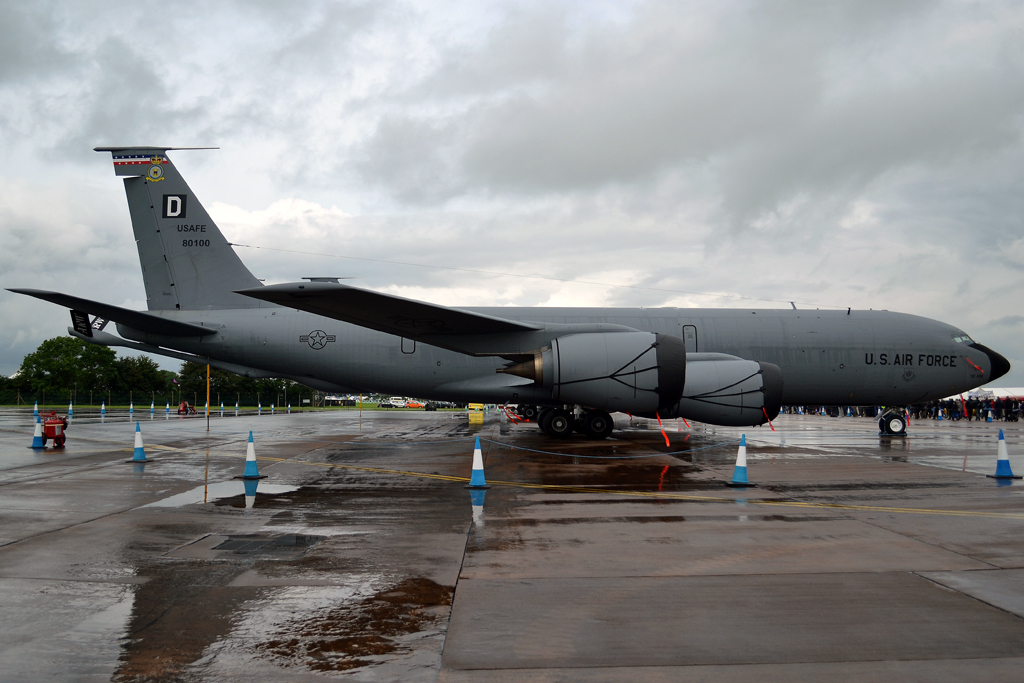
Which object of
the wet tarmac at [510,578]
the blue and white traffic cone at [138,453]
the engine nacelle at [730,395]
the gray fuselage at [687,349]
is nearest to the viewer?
the wet tarmac at [510,578]

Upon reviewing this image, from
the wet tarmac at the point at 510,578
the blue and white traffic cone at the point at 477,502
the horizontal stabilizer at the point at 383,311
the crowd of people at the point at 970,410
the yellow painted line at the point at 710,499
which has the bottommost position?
the crowd of people at the point at 970,410

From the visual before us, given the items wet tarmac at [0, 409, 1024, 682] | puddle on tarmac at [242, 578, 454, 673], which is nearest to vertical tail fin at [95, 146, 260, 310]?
wet tarmac at [0, 409, 1024, 682]

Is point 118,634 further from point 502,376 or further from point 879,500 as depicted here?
point 502,376

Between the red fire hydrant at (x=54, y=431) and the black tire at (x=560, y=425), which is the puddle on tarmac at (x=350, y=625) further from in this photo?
the red fire hydrant at (x=54, y=431)

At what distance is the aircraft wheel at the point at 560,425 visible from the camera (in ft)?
60.0

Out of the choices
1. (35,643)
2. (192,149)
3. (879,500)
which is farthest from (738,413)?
(192,149)

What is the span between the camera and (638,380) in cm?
1368

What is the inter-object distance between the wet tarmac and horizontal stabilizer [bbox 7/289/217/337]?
433 centimetres

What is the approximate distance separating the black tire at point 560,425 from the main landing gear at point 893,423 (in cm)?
1057

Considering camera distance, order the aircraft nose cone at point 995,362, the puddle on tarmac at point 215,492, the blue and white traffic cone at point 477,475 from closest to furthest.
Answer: the puddle on tarmac at point 215,492
the blue and white traffic cone at point 477,475
the aircraft nose cone at point 995,362

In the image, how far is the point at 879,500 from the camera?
8.92 meters

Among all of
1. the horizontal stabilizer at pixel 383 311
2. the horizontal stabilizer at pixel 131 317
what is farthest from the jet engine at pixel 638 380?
the horizontal stabilizer at pixel 131 317

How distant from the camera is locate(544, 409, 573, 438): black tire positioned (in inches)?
720

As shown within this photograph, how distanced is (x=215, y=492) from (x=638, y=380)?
325 inches
